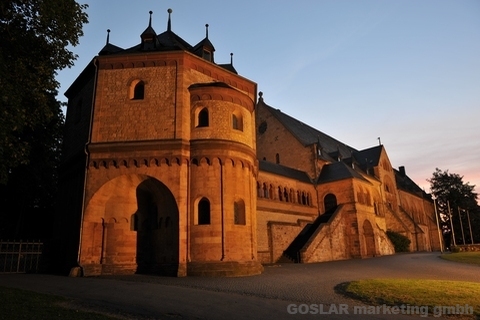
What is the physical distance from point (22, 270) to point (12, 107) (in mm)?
12711

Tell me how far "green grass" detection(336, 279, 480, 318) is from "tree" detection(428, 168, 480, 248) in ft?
177

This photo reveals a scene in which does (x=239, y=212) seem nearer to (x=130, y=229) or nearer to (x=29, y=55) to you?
(x=130, y=229)

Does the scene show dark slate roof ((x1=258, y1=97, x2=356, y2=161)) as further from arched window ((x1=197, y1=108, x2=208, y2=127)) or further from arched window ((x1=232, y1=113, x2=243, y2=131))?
arched window ((x1=197, y1=108, x2=208, y2=127))

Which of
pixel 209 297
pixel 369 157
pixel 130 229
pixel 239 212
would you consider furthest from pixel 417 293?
pixel 369 157

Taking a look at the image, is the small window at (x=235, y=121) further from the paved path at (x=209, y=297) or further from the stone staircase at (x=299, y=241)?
the stone staircase at (x=299, y=241)

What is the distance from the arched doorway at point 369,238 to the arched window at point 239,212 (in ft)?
66.4

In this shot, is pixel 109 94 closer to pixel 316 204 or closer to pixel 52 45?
pixel 52 45

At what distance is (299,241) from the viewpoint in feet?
98.2

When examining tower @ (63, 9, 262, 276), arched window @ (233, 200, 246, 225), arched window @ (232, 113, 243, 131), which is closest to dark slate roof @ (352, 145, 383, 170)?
arched window @ (232, 113, 243, 131)

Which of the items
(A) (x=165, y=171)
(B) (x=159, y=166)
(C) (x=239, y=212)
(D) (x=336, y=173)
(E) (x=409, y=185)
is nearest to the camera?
(A) (x=165, y=171)

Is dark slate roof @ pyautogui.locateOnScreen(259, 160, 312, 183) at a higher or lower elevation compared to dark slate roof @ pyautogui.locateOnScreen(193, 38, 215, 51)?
lower

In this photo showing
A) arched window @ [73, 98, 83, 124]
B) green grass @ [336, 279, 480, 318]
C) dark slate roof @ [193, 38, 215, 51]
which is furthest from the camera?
dark slate roof @ [193, 38, 215, 51]

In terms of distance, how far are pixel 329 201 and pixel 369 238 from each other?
5221 millimetres

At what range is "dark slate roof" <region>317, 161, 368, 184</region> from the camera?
35.0m
